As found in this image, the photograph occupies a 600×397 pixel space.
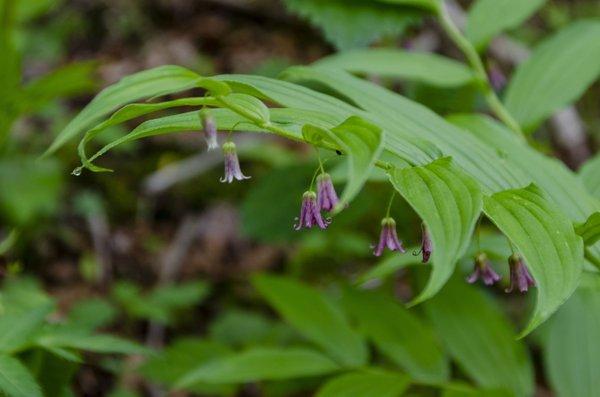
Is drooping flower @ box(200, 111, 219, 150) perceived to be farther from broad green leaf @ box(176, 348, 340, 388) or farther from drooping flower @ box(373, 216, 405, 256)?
broad green leaf @ box(176, 348, 340, 388)

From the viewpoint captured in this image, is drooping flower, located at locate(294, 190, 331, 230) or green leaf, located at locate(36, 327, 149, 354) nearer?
drooping flower, located at locate(294, 190, 331, 230)

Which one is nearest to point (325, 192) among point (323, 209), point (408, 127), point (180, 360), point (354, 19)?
point (323, 209)

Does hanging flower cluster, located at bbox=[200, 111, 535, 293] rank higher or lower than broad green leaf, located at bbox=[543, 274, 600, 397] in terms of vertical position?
higher

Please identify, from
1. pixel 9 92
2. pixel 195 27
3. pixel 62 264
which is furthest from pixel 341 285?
pixel 195 27

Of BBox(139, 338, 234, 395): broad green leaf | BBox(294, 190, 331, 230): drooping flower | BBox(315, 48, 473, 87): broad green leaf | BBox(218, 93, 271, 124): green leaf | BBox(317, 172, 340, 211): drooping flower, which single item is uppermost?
BBox(315, 48, 473, 87): broad green leaf

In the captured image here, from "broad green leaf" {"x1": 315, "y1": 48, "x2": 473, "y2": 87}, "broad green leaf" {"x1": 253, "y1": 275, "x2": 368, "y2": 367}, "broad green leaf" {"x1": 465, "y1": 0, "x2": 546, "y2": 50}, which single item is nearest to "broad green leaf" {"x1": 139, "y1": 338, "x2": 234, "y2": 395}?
"broad green leaf" {"x1": 253, "y1": 275, "x2": 368, "y2": 367}

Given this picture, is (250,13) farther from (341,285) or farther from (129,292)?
(341,285)

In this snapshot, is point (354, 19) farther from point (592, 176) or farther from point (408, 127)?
point (408, 127)
